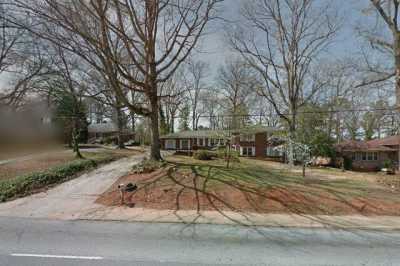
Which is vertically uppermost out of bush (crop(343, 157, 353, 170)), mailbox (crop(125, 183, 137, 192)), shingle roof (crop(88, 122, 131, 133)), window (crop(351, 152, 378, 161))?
shingle roof (crop(88, 122, 131, 133))

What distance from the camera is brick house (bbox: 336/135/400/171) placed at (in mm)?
34156

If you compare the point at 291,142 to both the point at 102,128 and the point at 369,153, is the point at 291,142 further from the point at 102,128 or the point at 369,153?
the point at 102,128

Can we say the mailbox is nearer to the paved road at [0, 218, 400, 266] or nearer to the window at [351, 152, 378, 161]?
the paved road at [0, 218, 400, 266]

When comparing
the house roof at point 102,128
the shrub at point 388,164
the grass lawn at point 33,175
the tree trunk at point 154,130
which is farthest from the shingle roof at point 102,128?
the shrub at point 388,164

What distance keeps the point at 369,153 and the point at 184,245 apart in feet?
127

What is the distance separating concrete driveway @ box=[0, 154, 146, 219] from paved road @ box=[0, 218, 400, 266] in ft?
3.59

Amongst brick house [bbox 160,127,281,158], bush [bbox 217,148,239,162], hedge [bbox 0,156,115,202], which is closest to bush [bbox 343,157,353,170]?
brick house [bbox 160,127,281,158]

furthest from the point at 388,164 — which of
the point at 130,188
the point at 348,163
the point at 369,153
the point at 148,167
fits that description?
the point at 130,188

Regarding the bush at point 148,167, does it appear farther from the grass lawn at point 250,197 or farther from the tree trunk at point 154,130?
the grass lawn at point 250,197

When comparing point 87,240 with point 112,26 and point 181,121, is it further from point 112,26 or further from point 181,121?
point 181,121

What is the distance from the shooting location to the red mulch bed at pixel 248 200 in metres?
8.13

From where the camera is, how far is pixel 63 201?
30.1 feet

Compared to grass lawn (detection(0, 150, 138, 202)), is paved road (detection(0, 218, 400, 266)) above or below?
below

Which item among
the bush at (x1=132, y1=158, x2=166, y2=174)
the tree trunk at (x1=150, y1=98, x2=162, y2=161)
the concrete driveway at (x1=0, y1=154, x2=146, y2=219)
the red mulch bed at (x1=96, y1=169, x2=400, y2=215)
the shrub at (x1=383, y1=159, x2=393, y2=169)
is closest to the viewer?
the concrete driveway at (x1=0, y1=154, x2=146, y2=219)
